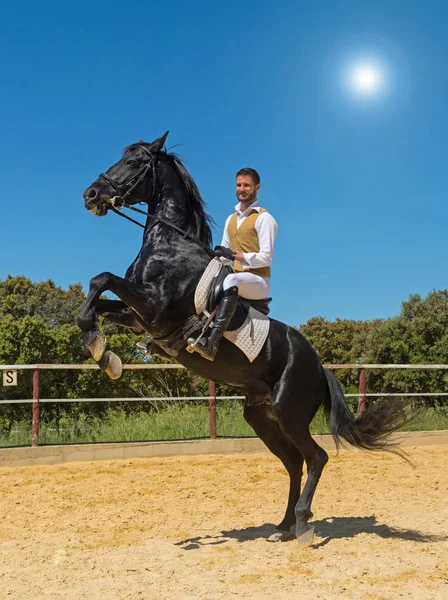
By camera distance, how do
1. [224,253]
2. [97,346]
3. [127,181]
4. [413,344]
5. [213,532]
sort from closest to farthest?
[97,346] < [224,253] < [127,181] < [213,532] < [413,344]

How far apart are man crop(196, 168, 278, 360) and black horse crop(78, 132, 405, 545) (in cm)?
23

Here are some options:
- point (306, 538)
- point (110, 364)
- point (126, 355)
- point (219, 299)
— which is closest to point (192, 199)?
point (219, 299)

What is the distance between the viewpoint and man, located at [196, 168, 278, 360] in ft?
16.2

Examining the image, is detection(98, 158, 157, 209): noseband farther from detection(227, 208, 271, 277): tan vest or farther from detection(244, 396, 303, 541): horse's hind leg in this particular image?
detection(244, 396, 303, 541): horse's hind leg

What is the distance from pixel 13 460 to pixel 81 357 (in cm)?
771

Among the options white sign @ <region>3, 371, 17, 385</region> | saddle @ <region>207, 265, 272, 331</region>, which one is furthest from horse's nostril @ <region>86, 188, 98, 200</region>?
white sign @ <region>3, 371, 17, 385</region>

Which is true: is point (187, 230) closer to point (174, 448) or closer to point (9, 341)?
point (174, 448)

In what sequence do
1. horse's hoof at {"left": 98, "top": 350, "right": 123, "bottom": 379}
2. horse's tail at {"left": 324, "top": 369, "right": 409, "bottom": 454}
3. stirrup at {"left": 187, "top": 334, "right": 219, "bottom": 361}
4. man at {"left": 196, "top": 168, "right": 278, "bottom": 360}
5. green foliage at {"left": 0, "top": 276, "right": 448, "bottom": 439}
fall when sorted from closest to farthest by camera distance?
1. horse's hoof at {"left": 98, "top": 350, "right": 123, "bottom": 379}
2. stirrup at {"left": 187, "top": 334, "right": 219, "bottom": 361}
3. man at {"left": 196, "top": 168, "right": 278, "bottom": 360}
4. horse's tail at {"left": 324, "top": 369, "right": 409, "bottom": 454}
5. green foliage at {"left": 0, "top": 276, "right": 448, "bottom": 439}

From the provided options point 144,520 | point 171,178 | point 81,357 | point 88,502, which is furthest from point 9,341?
point 171,178

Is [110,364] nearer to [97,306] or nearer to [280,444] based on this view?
[97,306]

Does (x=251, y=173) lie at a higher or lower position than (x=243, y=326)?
higher

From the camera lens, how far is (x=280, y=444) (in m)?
5.88

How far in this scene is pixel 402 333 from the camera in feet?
74.8

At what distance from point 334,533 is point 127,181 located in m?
3.59
